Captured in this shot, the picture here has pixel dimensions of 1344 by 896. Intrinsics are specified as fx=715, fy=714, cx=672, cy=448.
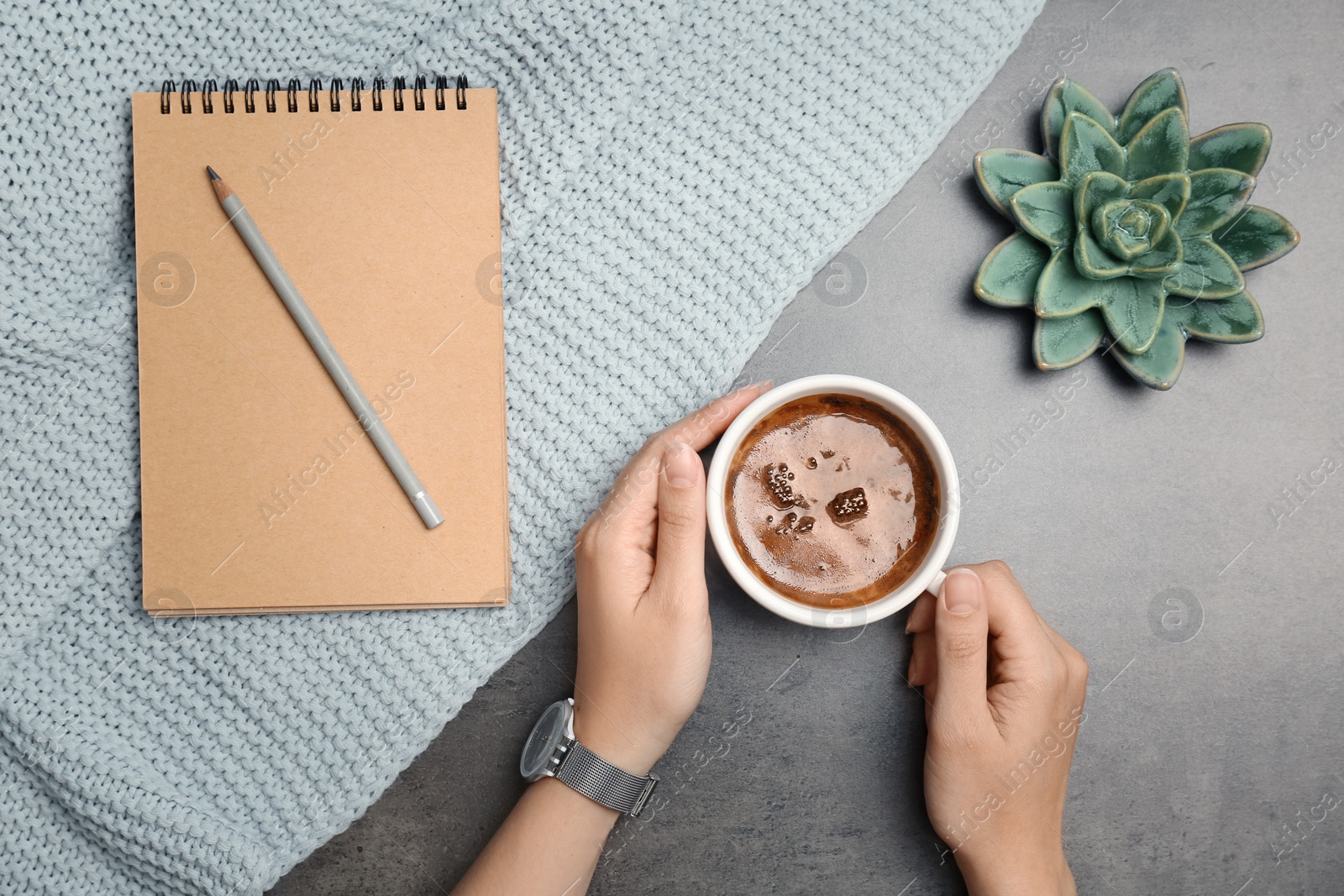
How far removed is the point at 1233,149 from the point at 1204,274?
0.11 m

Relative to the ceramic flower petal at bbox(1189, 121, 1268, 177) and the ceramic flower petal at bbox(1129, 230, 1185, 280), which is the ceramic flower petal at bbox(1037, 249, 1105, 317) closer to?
the ceramic flower petal at bbox(1129, 230, 1185, 280)

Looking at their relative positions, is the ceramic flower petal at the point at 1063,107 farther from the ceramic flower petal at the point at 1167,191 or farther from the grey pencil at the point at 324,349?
the grey pencil at the point at 324,349

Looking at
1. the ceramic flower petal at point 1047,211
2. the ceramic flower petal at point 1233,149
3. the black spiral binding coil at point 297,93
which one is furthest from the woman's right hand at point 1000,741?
the black spiral binding coil at point 297,93

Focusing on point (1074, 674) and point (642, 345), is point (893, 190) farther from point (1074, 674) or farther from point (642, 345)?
point (1074, 674)

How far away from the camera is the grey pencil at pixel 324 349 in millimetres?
615

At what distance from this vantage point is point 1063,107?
2.09 feet

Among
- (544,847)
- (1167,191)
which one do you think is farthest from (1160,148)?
(544,847)

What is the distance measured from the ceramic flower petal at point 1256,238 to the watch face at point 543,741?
2.37 ft

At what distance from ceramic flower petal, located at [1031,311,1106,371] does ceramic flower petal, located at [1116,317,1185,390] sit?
1.3 inches

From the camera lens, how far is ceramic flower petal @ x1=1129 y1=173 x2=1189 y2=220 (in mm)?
602

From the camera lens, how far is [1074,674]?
2.17 feet

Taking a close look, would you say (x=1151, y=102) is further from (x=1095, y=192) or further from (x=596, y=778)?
(x=596, y=778)

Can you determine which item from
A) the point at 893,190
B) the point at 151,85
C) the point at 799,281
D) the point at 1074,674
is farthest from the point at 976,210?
the point at 151,85

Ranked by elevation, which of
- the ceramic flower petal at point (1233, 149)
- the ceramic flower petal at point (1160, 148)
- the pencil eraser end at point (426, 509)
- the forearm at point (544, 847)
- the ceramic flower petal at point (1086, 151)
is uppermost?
the ceramic flower petal at point (1233, 149)
